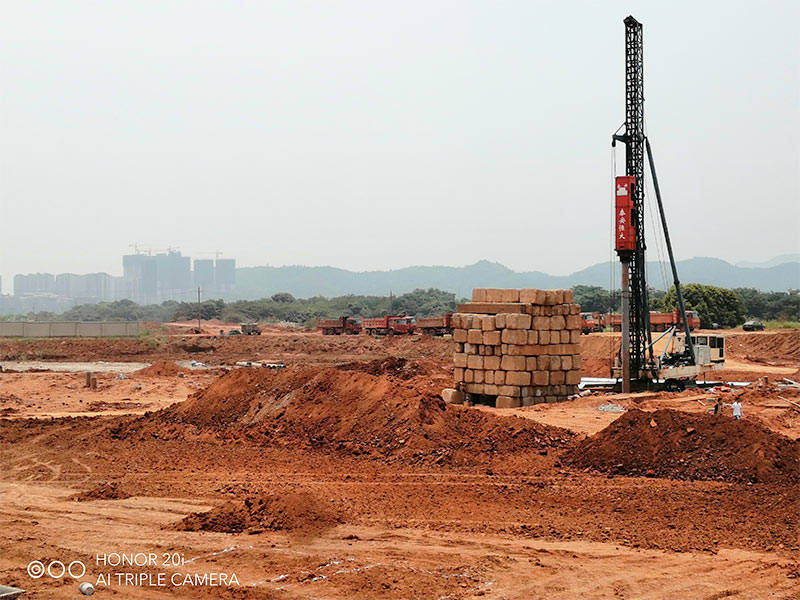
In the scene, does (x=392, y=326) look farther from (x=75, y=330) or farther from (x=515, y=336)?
(x=515, y=336)

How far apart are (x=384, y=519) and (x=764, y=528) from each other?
4462 millimetres

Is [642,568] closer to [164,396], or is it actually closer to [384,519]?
[384,519]

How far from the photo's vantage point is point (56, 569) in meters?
8.56

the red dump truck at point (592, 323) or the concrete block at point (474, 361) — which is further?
the red dump truck at point (592, 323)

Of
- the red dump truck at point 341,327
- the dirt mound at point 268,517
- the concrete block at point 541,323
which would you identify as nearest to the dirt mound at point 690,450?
the dirt mound at point 268,517

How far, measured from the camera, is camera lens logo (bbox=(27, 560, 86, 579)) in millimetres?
8375

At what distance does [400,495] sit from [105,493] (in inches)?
166

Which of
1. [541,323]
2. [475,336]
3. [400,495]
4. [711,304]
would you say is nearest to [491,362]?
[475,336]

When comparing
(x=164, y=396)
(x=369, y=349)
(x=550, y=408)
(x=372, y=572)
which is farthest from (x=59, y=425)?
(x=369, y=349)

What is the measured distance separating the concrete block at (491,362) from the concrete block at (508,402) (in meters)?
0.72

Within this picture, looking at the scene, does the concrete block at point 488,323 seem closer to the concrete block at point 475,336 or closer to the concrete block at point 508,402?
the concrete block at point 475,336

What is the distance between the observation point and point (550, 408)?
64.0 feet

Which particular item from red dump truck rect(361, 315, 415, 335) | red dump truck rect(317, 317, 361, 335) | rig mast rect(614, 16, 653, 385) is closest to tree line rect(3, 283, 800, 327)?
red dump truck rect(361, 315, 415, 335)

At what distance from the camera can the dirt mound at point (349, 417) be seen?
590 inches
